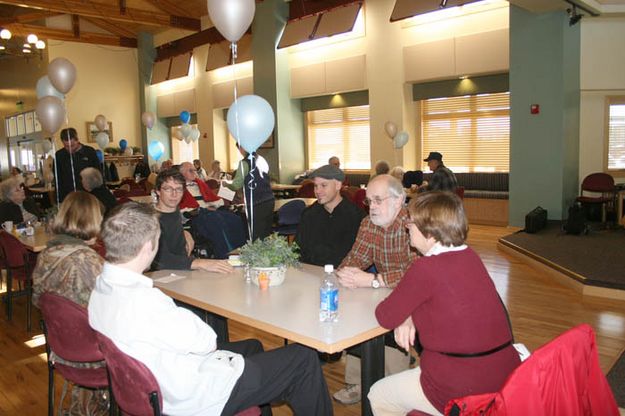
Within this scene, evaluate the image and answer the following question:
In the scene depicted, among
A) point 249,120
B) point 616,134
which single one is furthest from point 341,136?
point 249,120

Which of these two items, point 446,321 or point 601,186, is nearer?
point 446,321

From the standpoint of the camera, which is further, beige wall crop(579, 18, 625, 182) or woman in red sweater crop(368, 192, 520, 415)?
beige wall crop(579, 18, 625, 182)

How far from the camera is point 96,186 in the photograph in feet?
18.5

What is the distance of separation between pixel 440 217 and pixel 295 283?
1.09 metres

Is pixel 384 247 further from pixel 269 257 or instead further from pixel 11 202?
pixel 11 202

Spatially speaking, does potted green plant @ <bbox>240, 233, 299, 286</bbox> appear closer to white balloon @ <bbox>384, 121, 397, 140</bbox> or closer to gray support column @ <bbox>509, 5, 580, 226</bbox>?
gray support column @ <bbox>509, 5, 580, 226</bbox>

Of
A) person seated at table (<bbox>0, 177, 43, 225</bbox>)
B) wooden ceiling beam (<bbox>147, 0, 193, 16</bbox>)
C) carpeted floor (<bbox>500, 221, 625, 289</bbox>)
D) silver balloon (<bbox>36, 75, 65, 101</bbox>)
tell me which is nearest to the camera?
carpeted floor (<bbox>500, 221, 625, 289</bbox>)

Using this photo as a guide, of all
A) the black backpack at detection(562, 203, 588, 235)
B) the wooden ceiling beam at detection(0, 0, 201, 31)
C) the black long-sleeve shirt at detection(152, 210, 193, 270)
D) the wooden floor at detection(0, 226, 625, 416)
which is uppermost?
the wooden ceiling beam at detection(0, 0, 201, 31)

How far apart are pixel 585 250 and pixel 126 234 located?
21.6 ft

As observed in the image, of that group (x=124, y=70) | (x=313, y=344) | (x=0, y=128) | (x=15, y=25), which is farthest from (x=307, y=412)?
(x=0, y=128)

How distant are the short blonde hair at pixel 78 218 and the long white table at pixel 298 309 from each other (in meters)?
0.59

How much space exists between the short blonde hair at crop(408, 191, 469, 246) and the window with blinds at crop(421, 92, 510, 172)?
902cm

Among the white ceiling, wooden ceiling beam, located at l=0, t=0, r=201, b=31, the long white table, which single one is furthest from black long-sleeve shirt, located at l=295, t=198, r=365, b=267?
wooden ceiling beam, located at l=0, t=0, r=201, b=31

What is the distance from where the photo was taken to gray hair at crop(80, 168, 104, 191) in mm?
5555
